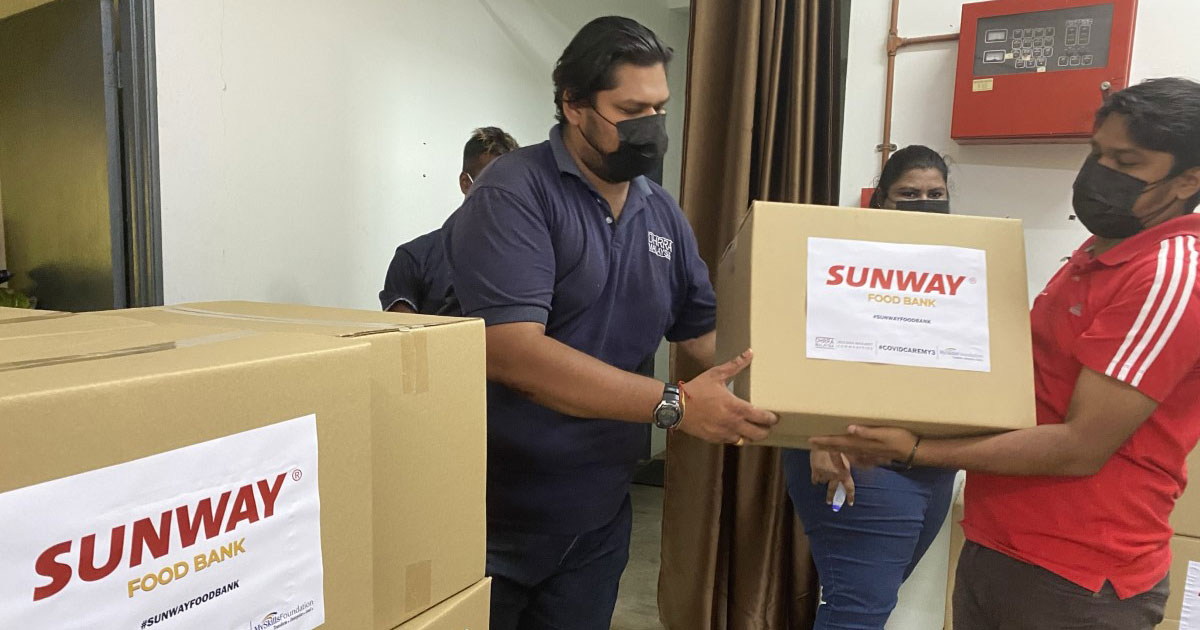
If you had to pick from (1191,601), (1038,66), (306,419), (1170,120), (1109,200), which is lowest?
(1191,601)

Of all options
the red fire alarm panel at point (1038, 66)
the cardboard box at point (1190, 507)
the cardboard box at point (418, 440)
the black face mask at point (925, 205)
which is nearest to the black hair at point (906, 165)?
the black face mask at point (925, 205)

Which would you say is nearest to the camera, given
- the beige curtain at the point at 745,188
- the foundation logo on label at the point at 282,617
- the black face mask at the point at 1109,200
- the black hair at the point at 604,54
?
→ the foundation logo on label at the point at 282,617

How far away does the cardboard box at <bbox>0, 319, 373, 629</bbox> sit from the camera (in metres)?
0.41

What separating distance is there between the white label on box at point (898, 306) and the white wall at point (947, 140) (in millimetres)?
827

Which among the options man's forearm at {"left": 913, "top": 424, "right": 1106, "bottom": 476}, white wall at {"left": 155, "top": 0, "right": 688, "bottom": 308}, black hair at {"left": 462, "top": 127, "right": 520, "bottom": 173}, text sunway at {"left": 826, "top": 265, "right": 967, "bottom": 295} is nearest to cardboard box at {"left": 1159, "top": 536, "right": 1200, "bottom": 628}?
man's forearm at {"left": 913, "top": 424, "right": 1106, "bottom": 476}

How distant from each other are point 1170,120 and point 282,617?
1.28m

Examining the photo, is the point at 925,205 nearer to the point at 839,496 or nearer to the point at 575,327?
the point at 839,496

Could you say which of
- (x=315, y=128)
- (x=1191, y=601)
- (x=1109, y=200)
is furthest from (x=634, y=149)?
(x=1191, y=601)

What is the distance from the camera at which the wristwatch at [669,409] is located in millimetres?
1110

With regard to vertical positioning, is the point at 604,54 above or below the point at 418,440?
above

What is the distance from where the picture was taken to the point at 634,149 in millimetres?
1233

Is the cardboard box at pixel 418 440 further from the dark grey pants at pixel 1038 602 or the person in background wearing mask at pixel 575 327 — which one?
the dark grey pants at pixel 1038 602

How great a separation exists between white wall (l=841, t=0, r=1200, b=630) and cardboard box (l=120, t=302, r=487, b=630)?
145cm

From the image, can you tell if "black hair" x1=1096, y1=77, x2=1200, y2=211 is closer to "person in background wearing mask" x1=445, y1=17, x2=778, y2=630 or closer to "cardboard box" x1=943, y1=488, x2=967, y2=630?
"person in background wearing mask" x1=445, y1=17, x2=778, y2=630
